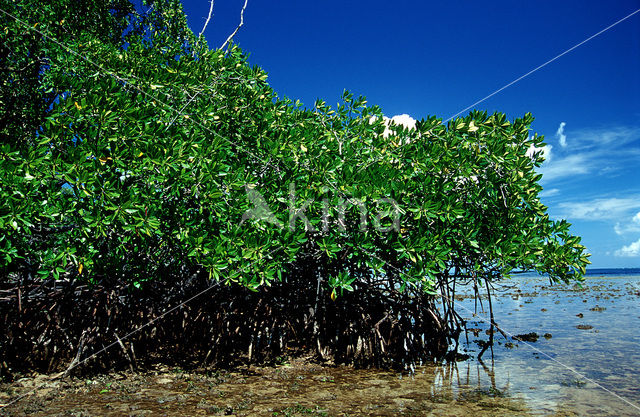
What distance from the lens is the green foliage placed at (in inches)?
154

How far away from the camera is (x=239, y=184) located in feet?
13.5

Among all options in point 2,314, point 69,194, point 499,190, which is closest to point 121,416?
point 69,194

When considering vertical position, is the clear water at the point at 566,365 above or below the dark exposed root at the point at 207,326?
below

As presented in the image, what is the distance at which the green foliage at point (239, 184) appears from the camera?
12.9 feet

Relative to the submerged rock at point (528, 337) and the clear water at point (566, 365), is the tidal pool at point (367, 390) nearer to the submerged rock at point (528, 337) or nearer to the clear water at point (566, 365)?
the clear water at point (566, 365)

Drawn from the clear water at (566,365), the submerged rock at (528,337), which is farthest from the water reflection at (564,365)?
the submerged rock at (528,337)

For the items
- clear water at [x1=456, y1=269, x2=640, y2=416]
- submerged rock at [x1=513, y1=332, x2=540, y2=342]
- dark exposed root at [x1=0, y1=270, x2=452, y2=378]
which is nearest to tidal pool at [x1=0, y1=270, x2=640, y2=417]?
clear water at [x1=456, y1=269, x2=640, y2=416]

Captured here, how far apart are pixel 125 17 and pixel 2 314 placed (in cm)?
691

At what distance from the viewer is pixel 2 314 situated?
208 inches

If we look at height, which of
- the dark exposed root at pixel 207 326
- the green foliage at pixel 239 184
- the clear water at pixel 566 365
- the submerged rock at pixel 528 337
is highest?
the green foliage at pixel 239 184

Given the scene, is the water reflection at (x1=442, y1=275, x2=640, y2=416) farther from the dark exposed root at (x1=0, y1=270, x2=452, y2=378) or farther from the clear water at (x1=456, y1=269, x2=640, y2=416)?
the dark exposed root at (x1=0, y1=270, x2=452, y2=378)

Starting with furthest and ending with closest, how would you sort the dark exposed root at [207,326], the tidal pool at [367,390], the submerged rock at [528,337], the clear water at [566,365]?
the submerged rock at [528,337] → the dark exposed root at [207,326] → the clear water at [566,365] → the tidal pool at [367,390]

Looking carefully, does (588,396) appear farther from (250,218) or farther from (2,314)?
(2,314)

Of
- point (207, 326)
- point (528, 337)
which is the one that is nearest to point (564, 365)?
point (528, 337)
